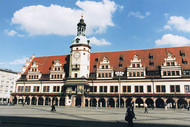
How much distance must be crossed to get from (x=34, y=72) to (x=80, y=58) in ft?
64.4

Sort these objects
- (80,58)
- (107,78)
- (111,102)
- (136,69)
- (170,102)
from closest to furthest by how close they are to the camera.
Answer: (170,102) → (136,69) → (111,102) → (107,78) → (80,58)

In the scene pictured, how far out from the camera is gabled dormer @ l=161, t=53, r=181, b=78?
51325mm

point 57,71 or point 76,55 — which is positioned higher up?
point 76,55

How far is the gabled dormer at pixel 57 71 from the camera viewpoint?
63469mm

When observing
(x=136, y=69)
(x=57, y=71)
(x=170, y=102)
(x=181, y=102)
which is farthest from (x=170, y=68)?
(x=57, y=71)

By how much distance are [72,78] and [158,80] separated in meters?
26.3

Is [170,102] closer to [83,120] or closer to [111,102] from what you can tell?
[111,102]

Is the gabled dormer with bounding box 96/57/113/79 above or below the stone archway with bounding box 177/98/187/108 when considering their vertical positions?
above

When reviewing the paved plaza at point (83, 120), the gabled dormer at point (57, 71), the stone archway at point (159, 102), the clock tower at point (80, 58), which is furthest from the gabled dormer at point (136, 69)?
the paved plaza at point (83, 120)

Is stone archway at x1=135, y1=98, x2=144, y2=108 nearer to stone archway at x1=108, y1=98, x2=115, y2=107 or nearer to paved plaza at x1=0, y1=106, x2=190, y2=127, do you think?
stone archway at x1=108, y1=98, x2=115, y2=107

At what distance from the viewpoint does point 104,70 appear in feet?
192

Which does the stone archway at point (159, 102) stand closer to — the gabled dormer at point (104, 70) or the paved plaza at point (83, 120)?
the gabled dormer at point (104, 70)

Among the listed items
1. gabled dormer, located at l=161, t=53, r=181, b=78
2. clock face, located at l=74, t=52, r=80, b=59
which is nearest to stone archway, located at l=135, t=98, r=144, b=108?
gabled dormer, located at l=161, t=53, r=181, b=78

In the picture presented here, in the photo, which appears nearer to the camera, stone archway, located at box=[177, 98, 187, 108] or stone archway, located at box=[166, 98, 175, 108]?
stone archway, located at box=[177, 98, 187, 108]
